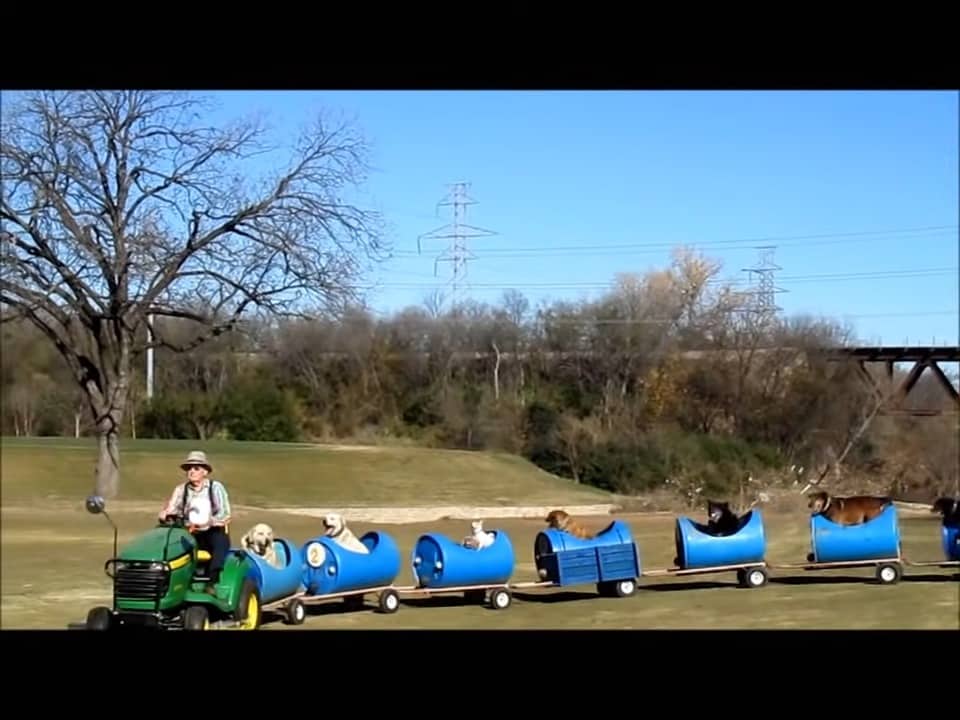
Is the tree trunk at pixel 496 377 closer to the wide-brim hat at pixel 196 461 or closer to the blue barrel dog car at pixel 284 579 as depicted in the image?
the blue barrel dog car at pixel 284 579

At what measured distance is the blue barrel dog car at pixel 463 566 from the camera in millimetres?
10531

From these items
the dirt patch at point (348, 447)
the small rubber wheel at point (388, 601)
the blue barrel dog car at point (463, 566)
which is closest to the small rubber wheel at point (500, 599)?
the blue barrel dog car at point (463, 566)

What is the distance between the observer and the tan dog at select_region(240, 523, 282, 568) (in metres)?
9.55

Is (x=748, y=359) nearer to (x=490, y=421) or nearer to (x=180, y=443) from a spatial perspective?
(x=490, y=421)

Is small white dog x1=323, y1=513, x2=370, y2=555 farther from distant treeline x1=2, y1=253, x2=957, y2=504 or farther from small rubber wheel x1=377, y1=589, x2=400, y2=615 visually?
distant treeline x1=2, y1=253, x2=957, y2=504

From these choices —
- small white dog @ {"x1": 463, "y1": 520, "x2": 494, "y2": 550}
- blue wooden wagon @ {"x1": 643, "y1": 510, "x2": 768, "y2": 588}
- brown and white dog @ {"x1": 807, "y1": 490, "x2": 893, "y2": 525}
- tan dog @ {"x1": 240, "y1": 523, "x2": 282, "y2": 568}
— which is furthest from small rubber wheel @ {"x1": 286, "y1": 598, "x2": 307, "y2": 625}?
brown and white dog @ {"x1": 807, "y1": 490, "x2": 893, "y2": 525}

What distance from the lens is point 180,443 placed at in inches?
382

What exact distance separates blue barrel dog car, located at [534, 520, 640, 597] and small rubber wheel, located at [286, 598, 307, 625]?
196cm

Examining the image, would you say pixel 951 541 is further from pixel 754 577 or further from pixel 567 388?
pixel 567 388

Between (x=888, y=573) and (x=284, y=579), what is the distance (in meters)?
4.93
